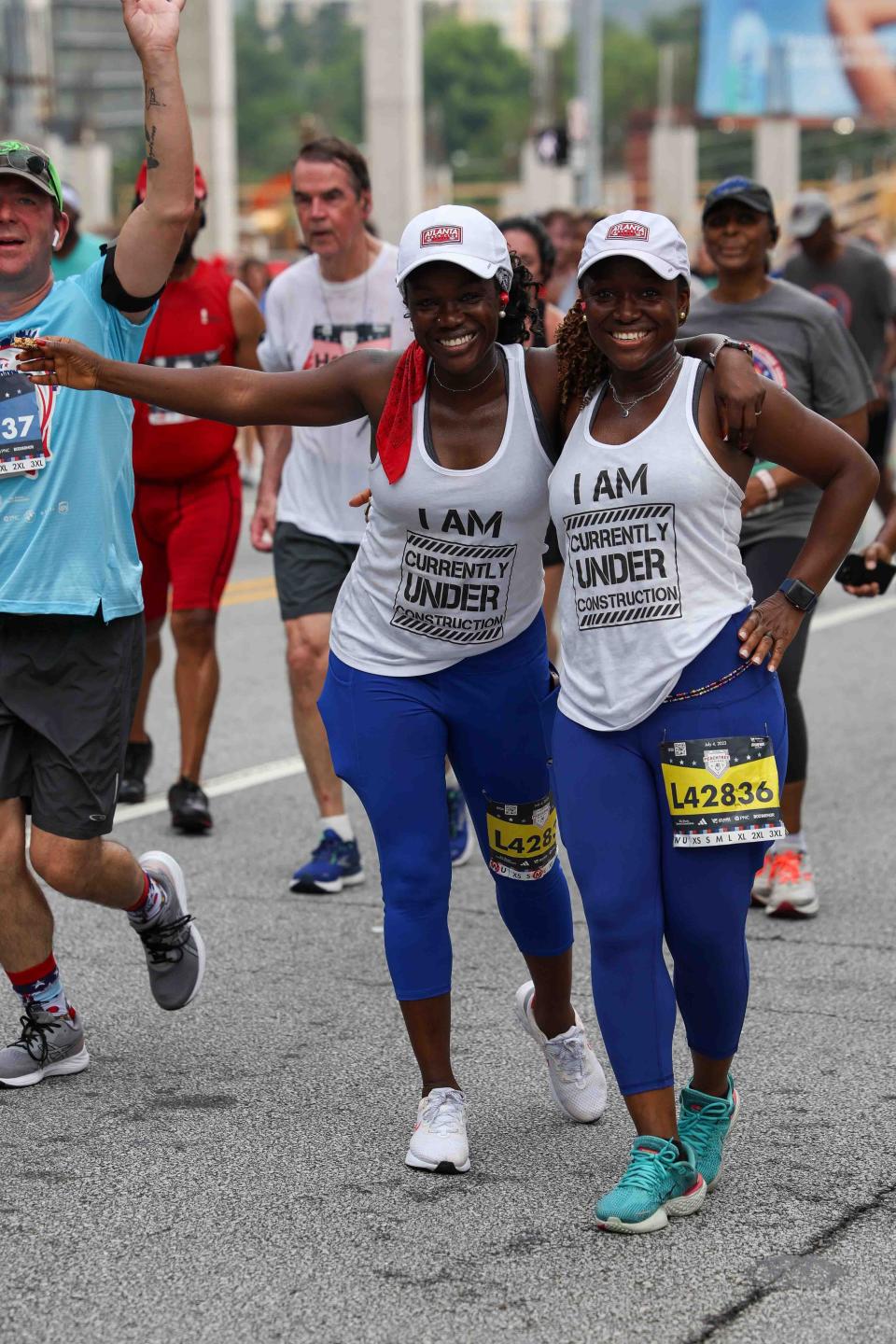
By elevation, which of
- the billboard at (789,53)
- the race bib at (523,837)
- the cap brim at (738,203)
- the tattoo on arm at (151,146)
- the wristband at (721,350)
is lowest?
the race bib at (523,837)

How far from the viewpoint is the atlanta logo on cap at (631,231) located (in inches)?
157

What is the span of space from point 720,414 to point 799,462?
0.22 metres

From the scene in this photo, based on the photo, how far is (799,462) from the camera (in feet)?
13.5

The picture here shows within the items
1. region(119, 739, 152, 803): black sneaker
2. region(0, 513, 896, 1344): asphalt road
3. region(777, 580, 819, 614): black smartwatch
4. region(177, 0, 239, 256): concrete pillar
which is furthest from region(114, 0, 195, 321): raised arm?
region(177, 0, 239, 256): concrete pillar

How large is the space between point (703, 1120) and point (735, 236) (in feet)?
10.5

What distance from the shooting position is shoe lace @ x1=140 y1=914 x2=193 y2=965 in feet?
17.2

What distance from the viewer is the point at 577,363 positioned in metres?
4.22

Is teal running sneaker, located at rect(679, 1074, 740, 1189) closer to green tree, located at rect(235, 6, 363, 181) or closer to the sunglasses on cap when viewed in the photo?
the sunglasses on cap

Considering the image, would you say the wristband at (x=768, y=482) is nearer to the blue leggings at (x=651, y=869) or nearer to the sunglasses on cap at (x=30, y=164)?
the blue leggings at (x=651, y=869)

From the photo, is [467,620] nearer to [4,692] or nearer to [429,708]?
[429,708]

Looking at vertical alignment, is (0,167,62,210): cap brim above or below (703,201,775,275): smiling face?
above

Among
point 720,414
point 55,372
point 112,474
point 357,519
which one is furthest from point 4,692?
point 357,519

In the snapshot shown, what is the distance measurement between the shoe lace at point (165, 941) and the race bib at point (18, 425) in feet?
4.06

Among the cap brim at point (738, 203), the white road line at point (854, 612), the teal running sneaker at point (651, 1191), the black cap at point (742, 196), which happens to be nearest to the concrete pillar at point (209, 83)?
the white road line at point (854, 612)
